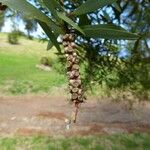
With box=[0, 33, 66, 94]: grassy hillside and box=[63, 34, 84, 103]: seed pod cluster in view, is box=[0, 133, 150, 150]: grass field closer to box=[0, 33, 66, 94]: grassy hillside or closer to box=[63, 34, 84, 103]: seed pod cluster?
box=[0, 33, 66, 94]: grassy hillside

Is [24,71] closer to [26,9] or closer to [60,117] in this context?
[60,117]

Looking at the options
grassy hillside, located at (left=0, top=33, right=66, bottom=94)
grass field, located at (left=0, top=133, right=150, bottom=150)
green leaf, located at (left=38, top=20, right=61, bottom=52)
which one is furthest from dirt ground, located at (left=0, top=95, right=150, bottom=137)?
green leaf, located at (left=38, top=20, right=61, bottom=52)

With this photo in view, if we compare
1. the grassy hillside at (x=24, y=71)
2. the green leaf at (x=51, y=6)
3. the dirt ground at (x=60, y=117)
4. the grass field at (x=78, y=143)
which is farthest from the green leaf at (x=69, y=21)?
the grassy hillside at (x=24, y=71)

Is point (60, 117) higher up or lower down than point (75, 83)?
lower down

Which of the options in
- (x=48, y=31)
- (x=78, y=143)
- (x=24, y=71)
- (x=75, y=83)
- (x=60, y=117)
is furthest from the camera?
(x=24, y=71)

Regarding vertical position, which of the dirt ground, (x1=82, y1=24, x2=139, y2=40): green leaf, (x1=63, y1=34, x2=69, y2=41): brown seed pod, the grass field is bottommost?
the dirt ground

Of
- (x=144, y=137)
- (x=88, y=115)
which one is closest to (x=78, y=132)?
(x=144, y=137)

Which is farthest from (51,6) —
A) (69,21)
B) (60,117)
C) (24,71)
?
(24,71)
